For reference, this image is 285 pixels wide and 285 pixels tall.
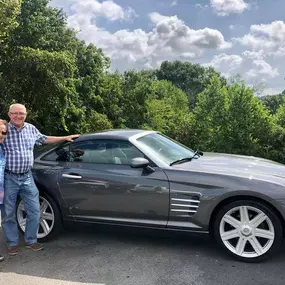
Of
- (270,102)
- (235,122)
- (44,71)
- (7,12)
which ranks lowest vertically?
(235,122)

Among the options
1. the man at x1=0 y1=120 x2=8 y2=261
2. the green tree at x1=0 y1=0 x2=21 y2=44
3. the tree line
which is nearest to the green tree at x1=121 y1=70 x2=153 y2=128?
the tree line

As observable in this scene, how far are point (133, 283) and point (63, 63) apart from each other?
11752 millimetres

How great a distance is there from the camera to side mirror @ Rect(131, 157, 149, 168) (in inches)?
153

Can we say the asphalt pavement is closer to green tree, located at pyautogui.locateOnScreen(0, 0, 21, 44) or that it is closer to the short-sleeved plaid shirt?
the short-sleeved plaid shirt

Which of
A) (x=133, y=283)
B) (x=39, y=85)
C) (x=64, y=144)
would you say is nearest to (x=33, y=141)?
(x=64, y=144)

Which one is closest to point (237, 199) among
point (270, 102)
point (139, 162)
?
point (139, 162)

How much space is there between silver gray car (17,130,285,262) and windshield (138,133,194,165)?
0.02 m

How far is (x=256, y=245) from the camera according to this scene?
3.65 meters

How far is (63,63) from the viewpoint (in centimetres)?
1376

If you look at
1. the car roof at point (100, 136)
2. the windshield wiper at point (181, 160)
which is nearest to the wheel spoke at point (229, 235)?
the windshield wiper at point (181, 160)

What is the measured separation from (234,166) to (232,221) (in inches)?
27.6

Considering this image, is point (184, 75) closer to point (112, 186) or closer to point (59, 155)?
point (59, 155)

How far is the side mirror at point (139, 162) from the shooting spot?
3.88 metres

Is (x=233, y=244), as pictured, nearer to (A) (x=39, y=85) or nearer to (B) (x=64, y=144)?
(B) (x=64, y=144)
